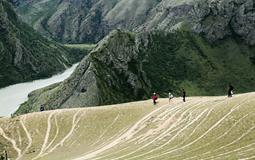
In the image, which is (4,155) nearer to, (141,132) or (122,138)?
(122,138)

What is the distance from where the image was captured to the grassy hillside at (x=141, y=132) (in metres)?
70.8

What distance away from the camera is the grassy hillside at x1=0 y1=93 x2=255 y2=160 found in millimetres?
70812

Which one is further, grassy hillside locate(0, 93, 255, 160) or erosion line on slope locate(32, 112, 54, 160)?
erosion line on slope locate(32, 112, 54, 160)

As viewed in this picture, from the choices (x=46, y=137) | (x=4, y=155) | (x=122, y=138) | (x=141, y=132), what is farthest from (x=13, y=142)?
(x=141, y=132)

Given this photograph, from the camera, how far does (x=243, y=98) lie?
91.6 m

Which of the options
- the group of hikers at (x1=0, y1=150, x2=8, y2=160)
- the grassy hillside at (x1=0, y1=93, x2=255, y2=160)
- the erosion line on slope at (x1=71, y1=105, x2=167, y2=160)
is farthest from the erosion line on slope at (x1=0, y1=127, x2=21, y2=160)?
the erosion line on slope at (x1=71, y1=105, x2=167, y2=160)

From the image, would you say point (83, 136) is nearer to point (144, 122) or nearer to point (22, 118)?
Answer: point (144, 122)

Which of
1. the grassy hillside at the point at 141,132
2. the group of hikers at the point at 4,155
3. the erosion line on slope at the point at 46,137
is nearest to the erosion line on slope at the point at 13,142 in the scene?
the grassy hillside at the point at 141,132

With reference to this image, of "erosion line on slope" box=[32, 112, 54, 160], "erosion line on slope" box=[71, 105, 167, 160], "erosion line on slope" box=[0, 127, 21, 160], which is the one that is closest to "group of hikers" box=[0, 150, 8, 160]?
"erosion line on slope" box=[0, 127, 21, 160]

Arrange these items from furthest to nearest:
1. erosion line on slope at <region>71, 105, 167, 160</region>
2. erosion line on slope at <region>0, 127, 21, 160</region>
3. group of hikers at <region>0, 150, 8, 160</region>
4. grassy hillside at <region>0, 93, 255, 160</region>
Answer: erosion line on slope at <region>0, 127, 21, 160</region> → group of hikers at <region>0, 150, 8, 160</region> → erosion line on slope at <region>71, 105, 167, 160</region> → grassy hillside at <region>0, 93, 255, 160</region>

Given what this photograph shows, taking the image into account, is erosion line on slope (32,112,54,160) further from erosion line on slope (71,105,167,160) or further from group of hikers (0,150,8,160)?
erosion line on slope (71,105,167,160)

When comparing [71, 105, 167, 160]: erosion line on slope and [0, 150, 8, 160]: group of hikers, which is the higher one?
[71, 105, 167, 160]: erosion line on slope

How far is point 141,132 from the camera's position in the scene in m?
91.4

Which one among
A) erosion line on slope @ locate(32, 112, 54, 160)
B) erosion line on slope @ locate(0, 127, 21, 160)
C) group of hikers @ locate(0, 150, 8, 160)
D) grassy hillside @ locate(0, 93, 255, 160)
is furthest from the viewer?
erosion line on slope @ locate(0, 127, 21, 160)
